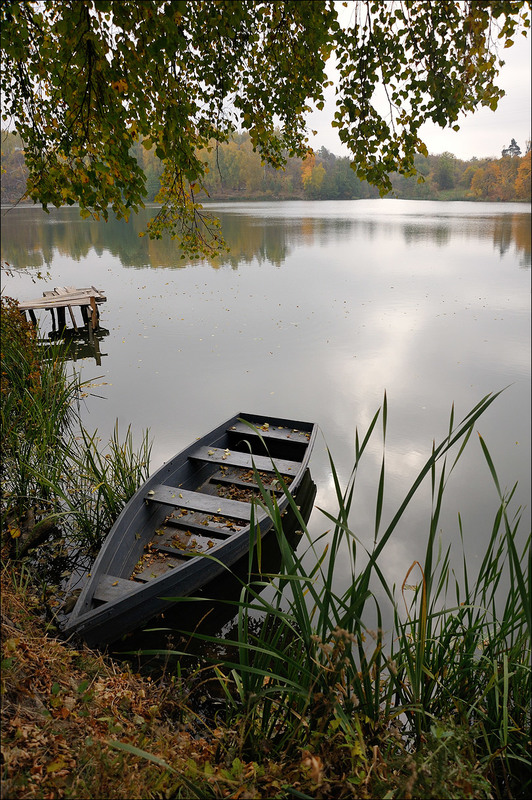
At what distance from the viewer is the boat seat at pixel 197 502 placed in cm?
500

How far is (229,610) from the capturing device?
4617mm

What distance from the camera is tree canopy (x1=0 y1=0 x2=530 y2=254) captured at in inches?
115

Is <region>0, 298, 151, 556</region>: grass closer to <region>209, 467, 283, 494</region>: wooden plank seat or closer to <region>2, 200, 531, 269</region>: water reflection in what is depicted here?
<region>209, 467, 283, 494</region>: wooden plank seat

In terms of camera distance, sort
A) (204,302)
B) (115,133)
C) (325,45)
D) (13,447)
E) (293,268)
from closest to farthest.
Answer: (115,133) → (325,45) → (13,447) → (204,302) → (293,268)

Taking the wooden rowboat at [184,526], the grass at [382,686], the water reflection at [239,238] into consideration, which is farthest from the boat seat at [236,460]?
the water reflection at [239,238]

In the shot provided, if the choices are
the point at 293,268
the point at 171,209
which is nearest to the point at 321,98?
the point at 171,209

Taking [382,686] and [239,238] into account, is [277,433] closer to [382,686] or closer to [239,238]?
[382,686]

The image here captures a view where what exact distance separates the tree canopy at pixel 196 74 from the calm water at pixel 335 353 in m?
3.38

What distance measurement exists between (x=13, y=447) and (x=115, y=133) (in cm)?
357

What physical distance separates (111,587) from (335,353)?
8.65m

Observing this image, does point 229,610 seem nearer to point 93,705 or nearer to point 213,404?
point 93,705

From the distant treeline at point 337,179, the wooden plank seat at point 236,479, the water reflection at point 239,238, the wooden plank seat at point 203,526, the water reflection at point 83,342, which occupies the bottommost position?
the wooden plank seat at point 203,526

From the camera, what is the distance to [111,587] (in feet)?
12.7

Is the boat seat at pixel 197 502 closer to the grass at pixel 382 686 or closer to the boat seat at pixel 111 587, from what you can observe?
the boat seat at pixel 111 587
